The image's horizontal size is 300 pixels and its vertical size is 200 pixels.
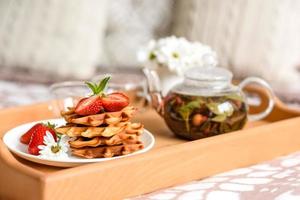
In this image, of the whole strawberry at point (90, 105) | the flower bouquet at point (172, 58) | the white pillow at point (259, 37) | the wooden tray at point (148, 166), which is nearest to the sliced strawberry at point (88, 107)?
the whole strawberry at point (90, 105)

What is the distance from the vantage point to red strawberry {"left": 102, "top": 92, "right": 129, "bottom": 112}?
1.15m

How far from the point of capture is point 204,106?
51.7 inches

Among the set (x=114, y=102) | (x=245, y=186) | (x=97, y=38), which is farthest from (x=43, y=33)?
(x=245, y=186)

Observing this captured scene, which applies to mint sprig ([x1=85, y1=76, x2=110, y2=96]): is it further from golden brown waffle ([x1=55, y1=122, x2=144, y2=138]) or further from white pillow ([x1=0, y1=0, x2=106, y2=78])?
white pillow ([x1=0, y1=0, x2=106, y2=78])

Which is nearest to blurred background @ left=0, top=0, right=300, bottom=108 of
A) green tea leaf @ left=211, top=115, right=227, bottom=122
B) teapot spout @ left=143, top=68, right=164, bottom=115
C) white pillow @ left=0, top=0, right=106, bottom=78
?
white pillow @ left=0, top=0, right=106, bottom=78

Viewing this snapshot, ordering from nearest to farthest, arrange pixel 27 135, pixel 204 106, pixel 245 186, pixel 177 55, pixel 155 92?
pixel 245 186 → pixel 27 135 → pixel 204 106 → pixel 155 92 → pixel 177 55

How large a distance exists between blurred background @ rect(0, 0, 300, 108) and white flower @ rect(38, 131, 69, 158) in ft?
A: 3.12

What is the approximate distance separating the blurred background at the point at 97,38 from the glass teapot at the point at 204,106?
76 cm

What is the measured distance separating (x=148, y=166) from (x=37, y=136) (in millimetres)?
207

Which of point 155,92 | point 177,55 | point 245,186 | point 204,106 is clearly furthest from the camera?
point 177,55

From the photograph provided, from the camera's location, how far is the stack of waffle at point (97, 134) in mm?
1122

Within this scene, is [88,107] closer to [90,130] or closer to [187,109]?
[90,130]

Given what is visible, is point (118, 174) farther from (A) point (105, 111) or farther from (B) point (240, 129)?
(B) point (240, 129)

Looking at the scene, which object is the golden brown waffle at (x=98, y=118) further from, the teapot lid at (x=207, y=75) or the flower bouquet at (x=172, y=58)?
the flower bouquet at (x=172, y=58)
